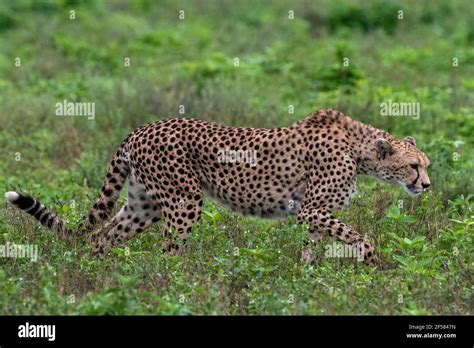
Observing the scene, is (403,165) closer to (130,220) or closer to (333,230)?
(333,230)

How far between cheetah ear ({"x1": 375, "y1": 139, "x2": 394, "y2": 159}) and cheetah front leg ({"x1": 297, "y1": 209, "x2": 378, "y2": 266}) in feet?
2.01

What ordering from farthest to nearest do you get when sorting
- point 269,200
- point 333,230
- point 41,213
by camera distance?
point 269,200 → point 41,213 → point 333,230

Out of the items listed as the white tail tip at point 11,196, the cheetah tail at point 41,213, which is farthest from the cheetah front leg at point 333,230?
the white tail tip at point 11,196

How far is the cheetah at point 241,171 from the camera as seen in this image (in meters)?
9.05

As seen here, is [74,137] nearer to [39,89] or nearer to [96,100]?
[96,100]

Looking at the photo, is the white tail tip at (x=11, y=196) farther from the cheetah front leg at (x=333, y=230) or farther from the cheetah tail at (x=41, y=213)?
the cheetah front leg at (x=333, y=230)

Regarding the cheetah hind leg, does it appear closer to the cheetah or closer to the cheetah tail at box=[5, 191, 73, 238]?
the cheetah

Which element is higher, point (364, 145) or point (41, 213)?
point (364, 145)

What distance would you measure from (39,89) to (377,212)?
20.9 ft

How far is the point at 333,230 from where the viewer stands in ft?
28.9

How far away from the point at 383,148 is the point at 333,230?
0.76 metres

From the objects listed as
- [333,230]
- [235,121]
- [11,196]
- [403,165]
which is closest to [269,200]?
[333,230]

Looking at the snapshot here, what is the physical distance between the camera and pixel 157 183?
908cm
